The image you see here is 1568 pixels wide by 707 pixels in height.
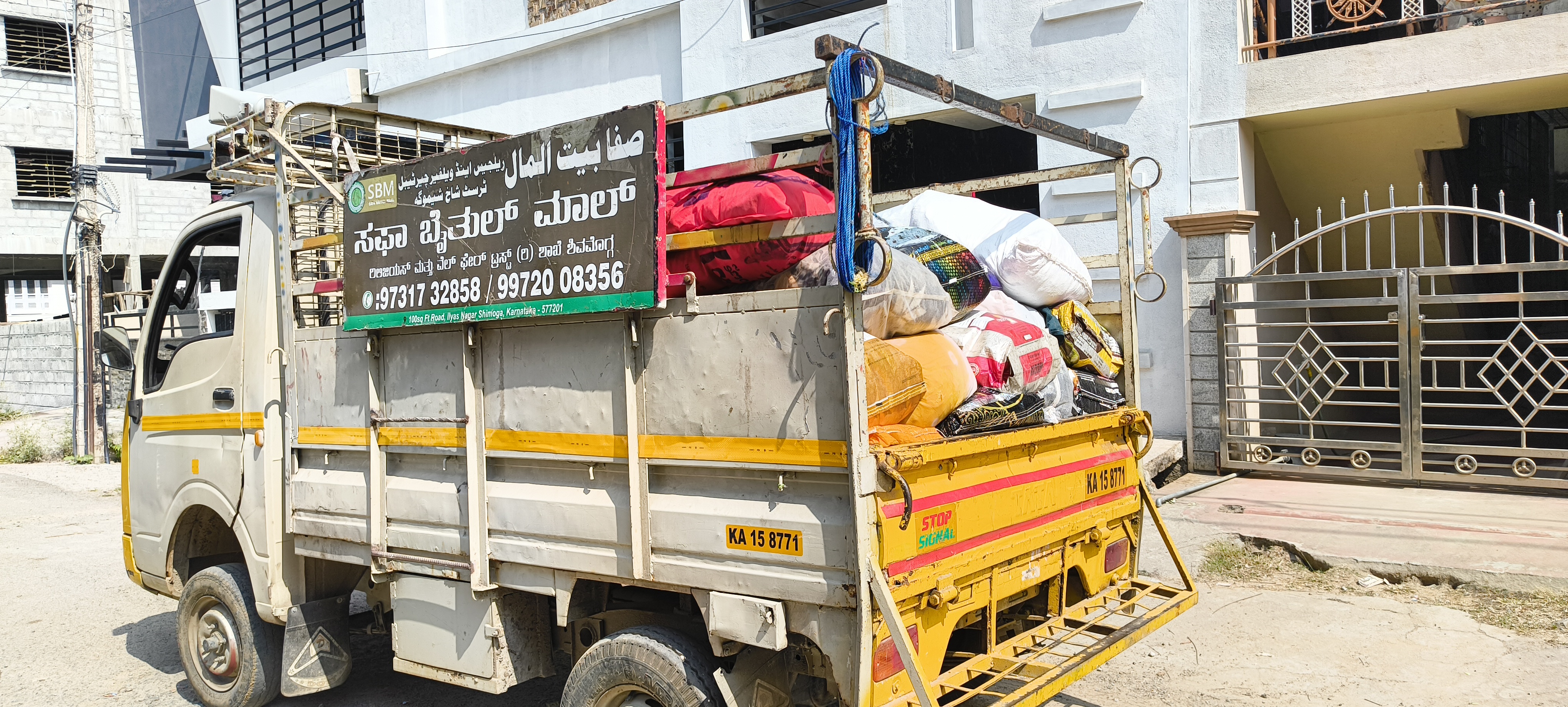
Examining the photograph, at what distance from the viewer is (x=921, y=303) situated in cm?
330

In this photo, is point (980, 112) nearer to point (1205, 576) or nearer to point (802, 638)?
point (802, 638)

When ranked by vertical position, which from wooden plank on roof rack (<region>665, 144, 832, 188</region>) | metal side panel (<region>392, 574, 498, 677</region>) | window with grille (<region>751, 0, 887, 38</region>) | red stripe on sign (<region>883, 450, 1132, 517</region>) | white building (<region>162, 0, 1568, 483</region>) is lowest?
metal side panel (<region>392, 574, 498, 677</region>)

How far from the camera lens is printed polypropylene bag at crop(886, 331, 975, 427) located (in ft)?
10.4

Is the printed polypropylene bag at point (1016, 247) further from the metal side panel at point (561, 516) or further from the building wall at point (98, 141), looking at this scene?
the building wall at point (98, 141)

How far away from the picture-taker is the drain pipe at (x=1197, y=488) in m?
7.35

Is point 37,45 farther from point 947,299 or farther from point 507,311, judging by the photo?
point 947,299

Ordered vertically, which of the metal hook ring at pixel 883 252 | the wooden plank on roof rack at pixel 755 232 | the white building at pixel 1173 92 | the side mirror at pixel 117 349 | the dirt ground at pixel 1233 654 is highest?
the white building at pixel 1173 92

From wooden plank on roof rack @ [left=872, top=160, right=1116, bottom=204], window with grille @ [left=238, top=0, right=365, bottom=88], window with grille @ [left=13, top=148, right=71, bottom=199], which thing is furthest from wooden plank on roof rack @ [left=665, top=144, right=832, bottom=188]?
window with grille @ [left=13, top=148, right=71, bottom=199]

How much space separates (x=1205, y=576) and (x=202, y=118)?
621 inches

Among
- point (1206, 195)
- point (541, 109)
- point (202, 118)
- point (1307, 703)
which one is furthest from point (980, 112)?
point (202, 118)

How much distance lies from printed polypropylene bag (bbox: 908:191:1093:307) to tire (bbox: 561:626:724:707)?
1847 millimetres

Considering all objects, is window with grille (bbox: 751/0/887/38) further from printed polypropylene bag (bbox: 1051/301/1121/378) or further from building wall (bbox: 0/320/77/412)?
building wall (bbox: 0/320/77/412)

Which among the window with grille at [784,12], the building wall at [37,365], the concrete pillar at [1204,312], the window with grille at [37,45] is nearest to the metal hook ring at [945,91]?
the concrete pillar at [1204,312]

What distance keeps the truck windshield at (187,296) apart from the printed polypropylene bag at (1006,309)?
11.0 ft
